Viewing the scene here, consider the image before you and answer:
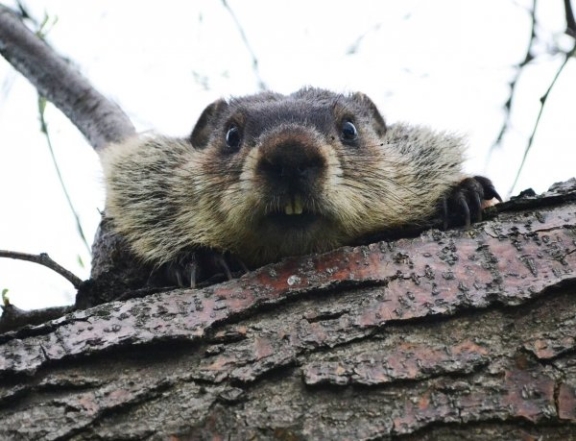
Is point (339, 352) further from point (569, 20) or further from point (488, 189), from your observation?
point (569, 20)

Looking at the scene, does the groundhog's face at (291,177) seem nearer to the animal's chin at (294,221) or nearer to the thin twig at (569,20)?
the animal's chin at (294,221)

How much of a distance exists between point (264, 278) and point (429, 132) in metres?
2.43

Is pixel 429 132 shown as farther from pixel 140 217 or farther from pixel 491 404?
pixel 491 404

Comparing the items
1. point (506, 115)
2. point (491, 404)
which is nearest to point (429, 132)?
point (506, 115)

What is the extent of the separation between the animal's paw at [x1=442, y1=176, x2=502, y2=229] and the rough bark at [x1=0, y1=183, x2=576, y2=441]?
1.29 ft

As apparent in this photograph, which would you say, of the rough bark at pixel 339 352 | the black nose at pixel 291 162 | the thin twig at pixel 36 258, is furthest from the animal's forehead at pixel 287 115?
the thin twig at pixel 36 258

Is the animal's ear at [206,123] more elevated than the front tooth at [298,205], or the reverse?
the animal's ear at [206,123]

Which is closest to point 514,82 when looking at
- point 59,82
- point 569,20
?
point 569,20

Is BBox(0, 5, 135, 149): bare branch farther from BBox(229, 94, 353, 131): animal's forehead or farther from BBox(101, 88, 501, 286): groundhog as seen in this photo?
BBox(229, 94, 353, 131): animal's forehead

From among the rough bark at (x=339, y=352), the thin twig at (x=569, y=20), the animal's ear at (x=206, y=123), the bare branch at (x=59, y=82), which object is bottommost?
the rough bark at (x=339, y=352)

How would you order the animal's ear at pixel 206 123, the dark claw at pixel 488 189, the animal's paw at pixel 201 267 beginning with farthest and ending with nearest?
the animal's ear at pixel 206 123 < the dark claw at pixel 488 189 < the animal's paw at pixel 201 267

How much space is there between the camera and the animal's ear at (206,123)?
5.25 metres

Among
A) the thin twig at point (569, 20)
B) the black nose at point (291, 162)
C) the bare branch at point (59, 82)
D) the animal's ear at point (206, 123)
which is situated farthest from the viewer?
the bare branch at point (59, 82)

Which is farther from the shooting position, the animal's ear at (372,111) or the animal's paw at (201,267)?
the animal's ear at (372,111)
